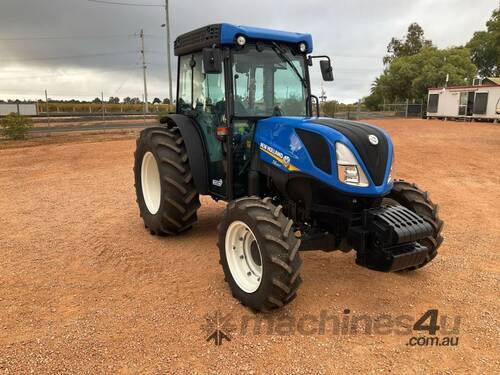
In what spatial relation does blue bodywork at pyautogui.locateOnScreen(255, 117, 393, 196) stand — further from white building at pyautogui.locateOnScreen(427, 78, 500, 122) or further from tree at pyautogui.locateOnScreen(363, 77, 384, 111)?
tree at pyautogui.locateOnScreen(363, 77, 384, 111)

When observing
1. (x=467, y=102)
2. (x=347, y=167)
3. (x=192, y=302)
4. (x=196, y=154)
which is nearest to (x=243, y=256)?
(x=192, y=302)

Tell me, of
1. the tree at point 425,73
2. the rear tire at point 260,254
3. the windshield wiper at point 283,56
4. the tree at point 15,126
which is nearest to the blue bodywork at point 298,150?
the rear tire at point 260,254

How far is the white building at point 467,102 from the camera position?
94.1ft

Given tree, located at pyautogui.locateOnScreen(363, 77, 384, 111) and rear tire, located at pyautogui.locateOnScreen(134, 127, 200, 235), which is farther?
→ tree, located at pyautogui.locateOnScreen(363, 77, 384, 111)

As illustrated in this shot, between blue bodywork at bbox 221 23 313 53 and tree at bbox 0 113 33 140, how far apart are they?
16.3 metres

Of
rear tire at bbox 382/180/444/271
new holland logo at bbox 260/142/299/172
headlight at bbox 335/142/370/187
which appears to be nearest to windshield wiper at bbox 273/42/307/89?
new holland logo at bbox 260/142/299/172

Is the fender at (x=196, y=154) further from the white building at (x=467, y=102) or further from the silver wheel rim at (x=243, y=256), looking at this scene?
the white building at (x=467, y=102)

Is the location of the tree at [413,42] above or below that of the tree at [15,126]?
above

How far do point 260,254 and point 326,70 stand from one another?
8.45 ft

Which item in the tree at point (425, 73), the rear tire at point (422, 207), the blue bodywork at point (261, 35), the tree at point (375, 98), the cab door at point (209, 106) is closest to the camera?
the rear tire at point (422, 207)

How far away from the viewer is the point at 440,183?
937cm

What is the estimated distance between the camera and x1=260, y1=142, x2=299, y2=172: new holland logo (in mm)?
4109

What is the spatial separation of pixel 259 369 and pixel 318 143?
194cm

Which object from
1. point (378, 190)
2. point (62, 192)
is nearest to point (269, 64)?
point (378, 190)
